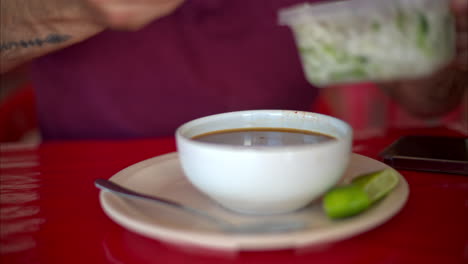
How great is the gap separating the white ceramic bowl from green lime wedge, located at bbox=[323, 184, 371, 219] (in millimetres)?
21

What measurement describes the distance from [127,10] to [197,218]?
2.06 feet

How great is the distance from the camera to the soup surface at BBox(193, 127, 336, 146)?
0.61 m

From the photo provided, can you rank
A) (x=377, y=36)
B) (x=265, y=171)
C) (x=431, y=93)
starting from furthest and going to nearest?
1. (x=431, y=93)
2. (x=377, y=36)
3. (x=265, y=171)

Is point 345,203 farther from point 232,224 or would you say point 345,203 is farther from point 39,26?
point 39,26

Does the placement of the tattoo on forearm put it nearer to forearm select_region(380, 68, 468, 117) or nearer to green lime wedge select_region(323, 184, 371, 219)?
green lime wedge select_region(323, 184, 371, 219)

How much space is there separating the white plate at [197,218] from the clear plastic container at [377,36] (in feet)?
0.56

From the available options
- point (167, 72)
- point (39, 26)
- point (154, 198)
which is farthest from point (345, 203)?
point (167, 72)

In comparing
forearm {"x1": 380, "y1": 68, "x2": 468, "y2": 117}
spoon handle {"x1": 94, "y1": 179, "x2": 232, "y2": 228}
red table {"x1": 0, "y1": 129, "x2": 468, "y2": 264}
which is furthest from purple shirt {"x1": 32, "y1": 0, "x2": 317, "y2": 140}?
spoon handle {"x1": 94, "y1": 179, "x2": 232, "y2": 228}

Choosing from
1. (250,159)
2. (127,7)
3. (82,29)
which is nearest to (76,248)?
(250,159)

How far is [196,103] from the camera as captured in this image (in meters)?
1.42

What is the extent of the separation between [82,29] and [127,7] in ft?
0.69

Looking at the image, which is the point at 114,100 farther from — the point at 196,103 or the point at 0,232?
the point at 0,232

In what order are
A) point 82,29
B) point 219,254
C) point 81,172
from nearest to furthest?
point 219,254, point 81,172, point 82,29

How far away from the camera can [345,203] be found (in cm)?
47
